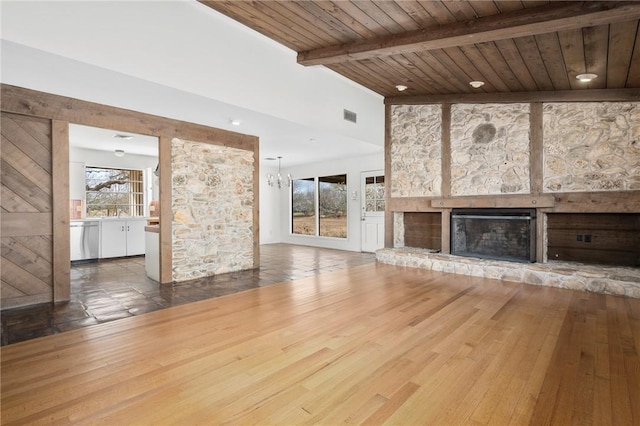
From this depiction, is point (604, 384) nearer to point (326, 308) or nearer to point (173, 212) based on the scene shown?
point (326, 308)

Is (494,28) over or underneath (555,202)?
over

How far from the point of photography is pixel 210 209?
18.1 ft

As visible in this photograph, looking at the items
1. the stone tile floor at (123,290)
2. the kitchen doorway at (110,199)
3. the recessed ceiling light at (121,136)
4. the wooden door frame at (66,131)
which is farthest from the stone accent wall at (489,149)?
the recessed ceiling light at (121,136)

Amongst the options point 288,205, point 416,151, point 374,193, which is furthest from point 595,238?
point 288,205

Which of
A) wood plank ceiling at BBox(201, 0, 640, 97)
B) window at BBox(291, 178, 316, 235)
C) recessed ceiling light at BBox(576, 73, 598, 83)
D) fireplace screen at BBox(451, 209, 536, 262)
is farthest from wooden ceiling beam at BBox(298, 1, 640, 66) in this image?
window at BBox(291, 178, 316, 235)

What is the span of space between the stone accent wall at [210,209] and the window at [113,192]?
164 inches

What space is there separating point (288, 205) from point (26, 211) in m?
7.48

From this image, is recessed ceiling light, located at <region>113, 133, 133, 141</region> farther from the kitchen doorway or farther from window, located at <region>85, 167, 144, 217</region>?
window, located at <region>85, 167, 144, 217</region>

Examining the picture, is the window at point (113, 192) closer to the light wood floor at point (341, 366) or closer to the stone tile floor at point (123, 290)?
the stone tile floor at point (123, 290)

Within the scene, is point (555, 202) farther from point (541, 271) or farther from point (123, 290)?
point (123, 290)

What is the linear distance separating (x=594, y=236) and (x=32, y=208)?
755 centimetres

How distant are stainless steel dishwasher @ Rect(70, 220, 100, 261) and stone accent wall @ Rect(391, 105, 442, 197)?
6.40 meters

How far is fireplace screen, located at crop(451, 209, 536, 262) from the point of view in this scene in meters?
5.09

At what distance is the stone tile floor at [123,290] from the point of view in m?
3.27
